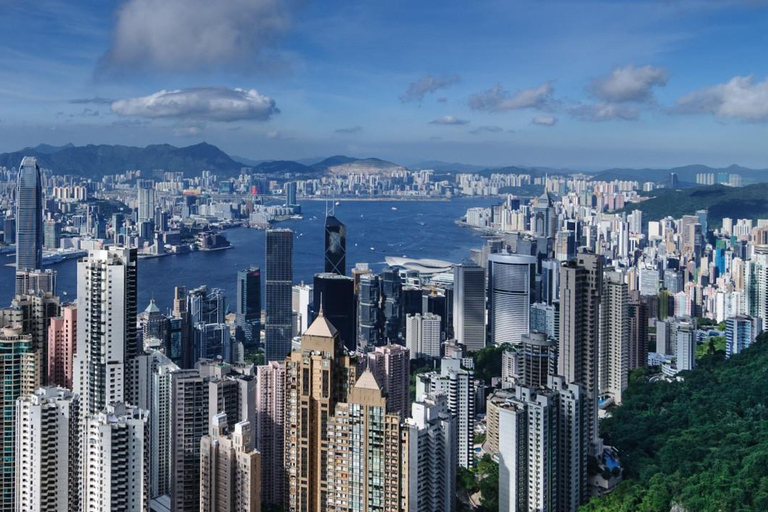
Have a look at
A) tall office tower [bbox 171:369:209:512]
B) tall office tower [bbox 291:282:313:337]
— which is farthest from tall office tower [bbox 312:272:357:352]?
tall office tower [bbox 171:369:209:512]

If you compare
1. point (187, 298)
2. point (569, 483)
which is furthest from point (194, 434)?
point (187, 298)

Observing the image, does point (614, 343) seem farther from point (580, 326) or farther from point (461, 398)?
point (461, 398)

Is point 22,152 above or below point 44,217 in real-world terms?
above

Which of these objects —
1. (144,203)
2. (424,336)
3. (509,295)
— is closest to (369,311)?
(424,336)

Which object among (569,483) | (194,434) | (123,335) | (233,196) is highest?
(233,196)

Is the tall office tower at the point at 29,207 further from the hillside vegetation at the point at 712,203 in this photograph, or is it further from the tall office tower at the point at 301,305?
the hillside vegetation at the point at 712,203

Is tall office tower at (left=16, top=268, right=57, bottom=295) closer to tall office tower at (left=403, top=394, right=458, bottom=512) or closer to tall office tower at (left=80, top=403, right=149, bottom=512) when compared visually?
tall office tower at (left=80, top=403, right=149, bottom=512)

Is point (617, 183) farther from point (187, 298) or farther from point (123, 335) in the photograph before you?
point (123, 335)
